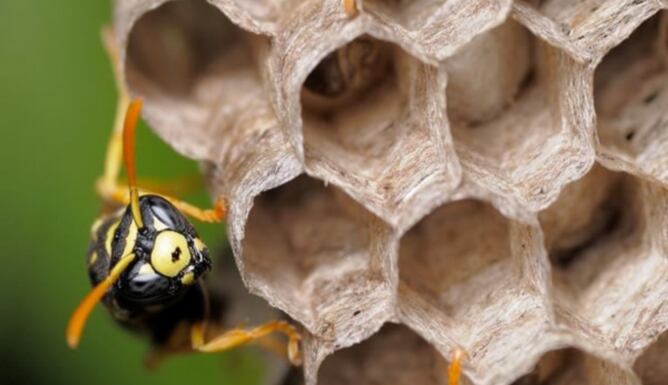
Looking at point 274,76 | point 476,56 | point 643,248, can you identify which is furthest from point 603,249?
point 274,76

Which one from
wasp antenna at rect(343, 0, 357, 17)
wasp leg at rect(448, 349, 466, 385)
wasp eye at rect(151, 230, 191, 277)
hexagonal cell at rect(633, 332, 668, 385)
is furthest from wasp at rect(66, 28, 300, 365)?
hexagonal cell at rect(633, 332, 668, 385)

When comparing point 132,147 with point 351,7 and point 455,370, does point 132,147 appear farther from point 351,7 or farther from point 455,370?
point 455,370

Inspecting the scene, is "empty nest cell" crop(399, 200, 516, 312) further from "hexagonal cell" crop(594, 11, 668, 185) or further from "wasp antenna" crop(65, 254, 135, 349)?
"wasp antenna" crop(65, 254, 135, 349)

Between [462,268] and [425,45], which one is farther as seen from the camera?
[462,268]

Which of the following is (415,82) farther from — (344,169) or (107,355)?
(107,355)

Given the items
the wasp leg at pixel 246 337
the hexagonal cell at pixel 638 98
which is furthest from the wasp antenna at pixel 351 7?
the wasp leg at pixel 246 337

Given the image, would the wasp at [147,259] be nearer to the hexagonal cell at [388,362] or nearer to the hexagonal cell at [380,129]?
the hexagonal cell at [388,362]

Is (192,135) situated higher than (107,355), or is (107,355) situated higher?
(192,135)
